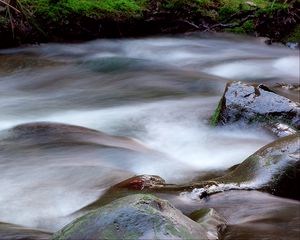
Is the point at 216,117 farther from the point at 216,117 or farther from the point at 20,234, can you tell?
the point at 20,234

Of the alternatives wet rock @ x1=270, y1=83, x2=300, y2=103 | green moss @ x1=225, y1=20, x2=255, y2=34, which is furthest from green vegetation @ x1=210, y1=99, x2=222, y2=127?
green moss @ x1=225, y1=20, x2=255, y2=34

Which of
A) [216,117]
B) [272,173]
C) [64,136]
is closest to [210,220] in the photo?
[272,173]

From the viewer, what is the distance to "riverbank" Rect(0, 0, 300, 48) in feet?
29.6

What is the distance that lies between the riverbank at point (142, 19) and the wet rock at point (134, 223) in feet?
21.9

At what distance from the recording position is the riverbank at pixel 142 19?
29.6ft

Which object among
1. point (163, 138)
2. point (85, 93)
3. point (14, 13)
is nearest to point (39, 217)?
point (163, 138)

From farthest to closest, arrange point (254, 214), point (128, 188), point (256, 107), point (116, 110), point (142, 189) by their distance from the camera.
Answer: point (116, 110)
point (256, 107)
point (128, 188)
point (142, 189)
point (254, 214)

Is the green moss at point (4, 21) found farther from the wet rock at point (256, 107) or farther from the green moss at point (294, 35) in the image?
the green moss at point (294, 35)

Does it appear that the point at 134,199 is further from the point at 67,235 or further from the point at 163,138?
the point at 163,138

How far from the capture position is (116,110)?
639 centimetres

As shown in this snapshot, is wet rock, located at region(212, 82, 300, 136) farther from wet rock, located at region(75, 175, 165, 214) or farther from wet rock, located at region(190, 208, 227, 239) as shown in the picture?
wet rock, located at region(190, 208, 227, 239)

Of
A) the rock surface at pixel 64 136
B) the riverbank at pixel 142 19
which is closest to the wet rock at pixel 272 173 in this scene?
the rock surface at pixel 64 136

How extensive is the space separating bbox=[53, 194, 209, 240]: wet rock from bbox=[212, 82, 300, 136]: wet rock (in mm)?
2741

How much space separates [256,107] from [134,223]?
10.1ft
